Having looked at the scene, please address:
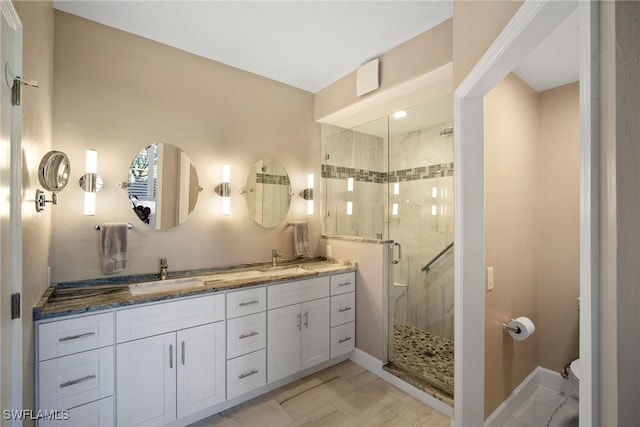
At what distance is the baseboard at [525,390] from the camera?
1.93 metres

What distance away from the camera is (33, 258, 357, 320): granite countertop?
63.0 inches

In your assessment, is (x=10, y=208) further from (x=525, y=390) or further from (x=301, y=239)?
(x=525, y=390)

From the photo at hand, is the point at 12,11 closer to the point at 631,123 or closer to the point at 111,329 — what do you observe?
the point at 111,329

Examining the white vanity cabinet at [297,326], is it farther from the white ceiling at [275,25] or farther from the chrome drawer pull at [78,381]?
the white ceiling at [275,25]

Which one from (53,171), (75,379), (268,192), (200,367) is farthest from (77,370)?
(268,192)

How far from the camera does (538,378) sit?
243 centimetres

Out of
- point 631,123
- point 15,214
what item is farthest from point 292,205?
point 631,123

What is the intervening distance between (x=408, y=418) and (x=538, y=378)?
1291 mm

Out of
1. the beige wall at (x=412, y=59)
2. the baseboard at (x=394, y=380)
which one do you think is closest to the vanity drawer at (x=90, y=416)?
the baseboard at (x=394, y=380)

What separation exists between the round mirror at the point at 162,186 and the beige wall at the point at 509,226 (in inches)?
89.4

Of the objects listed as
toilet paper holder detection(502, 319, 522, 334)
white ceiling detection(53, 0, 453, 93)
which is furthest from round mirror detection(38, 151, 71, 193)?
toilet paper holder detection(502, 319, 522, 334)

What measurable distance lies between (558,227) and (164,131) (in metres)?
3.35

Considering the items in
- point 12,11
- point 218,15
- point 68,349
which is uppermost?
point 218,15

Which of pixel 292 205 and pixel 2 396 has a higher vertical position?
pixel 292 205
